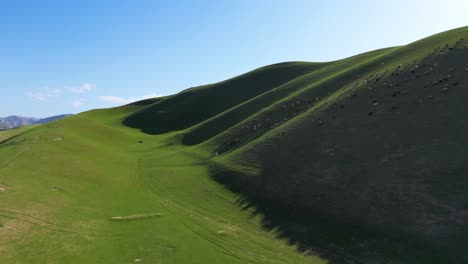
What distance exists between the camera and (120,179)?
147 feet

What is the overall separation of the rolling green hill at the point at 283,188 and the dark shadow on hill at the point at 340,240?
11 cm

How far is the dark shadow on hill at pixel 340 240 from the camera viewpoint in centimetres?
2230

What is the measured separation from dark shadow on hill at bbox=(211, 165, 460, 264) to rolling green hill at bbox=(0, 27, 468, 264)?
115 millimetres

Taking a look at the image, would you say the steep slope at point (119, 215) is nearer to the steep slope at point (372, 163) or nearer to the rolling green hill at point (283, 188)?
the rolling green hill at point (283, 188)

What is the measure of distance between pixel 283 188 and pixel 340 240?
10.8 meters

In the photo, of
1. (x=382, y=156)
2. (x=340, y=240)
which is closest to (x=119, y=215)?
(x=340, y=240)

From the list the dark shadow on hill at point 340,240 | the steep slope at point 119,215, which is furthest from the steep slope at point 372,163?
the steep slope at point 119,215

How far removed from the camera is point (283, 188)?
35.4 meters

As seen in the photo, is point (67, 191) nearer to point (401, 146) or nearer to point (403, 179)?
point (403, 179)

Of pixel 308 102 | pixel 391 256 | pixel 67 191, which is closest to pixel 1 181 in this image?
pixel 67 191

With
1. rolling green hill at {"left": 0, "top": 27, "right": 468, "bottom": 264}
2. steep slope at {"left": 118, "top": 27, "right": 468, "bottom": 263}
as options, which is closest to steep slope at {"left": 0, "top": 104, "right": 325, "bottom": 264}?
rolling green hill at {"left": 0, "top": 27, "right": 468, "bottom": 264}

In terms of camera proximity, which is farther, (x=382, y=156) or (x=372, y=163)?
(x=382, y=156)

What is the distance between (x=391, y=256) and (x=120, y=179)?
116 ft

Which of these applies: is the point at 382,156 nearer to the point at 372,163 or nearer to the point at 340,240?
the point at 372,163
